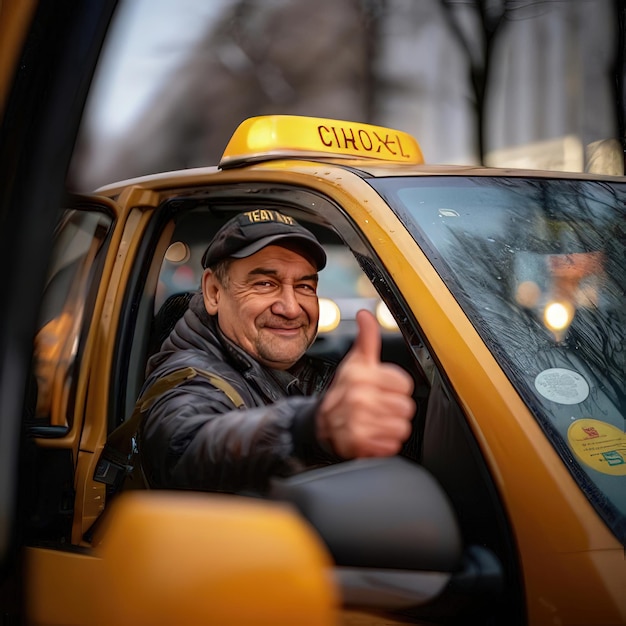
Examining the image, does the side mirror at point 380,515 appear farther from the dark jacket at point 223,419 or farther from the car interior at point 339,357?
the dark jacket at point 223,419

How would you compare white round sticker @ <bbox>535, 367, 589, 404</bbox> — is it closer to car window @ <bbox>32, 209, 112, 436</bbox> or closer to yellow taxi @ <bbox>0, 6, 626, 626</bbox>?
yellow taxi @ <bbox>0, 6, 626, 626</bbox>

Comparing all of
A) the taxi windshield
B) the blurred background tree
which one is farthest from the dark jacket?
the blurred background tree

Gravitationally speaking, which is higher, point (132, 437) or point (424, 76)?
point (424, 76)

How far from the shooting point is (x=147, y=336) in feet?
8.43

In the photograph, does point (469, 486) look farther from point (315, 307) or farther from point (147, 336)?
point (147, 336)

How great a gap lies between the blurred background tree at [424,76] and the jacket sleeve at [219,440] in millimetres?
3680

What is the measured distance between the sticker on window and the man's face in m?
0.83

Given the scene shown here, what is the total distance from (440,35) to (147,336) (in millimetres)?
4331

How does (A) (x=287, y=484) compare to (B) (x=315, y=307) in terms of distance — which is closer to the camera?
(A) (x=287, y=484)

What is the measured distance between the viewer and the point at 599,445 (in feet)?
5.03

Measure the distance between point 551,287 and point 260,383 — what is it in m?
0.67

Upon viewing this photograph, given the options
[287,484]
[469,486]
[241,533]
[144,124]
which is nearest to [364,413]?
[287,484]

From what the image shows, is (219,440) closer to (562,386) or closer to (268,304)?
(562,386)

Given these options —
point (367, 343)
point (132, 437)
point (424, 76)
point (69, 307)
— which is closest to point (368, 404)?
point (367, 343)
